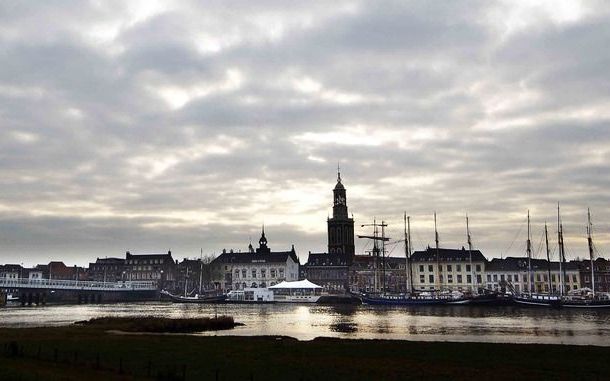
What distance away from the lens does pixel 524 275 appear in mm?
192875

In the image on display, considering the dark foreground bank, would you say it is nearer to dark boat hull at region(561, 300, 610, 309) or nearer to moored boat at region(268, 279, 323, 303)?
dark boat hull at region(561, 300, 610, 309)

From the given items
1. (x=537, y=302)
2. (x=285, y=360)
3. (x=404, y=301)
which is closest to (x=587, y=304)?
(x=537, y=302)

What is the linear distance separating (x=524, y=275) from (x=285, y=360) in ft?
560

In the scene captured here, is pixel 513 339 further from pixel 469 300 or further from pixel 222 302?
pixel 222 302

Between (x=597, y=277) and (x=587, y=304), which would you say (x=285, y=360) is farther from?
(x=597, y=277)

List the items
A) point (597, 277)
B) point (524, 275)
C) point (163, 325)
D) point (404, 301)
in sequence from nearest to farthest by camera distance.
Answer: point (163, 325) → point (404, 301) → point (597, 277) → point (524, 275)

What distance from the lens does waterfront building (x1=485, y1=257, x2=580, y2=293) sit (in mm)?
188125

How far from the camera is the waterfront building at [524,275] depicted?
7407 inches

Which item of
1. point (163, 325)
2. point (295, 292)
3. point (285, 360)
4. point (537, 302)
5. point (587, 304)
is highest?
point (295, 292)

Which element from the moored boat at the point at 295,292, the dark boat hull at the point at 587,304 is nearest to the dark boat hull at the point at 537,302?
the dark boat hull at the point at 587,304

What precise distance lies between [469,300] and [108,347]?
385ft

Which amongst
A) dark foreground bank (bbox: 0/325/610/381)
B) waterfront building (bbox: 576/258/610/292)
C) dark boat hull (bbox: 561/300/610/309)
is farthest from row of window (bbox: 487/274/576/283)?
dark foreground bank (bbox: 0/325/610/381)

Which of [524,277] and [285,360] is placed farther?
[524,277]

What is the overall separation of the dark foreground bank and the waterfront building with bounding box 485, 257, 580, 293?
155 m
